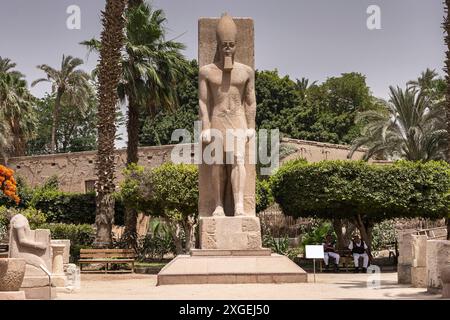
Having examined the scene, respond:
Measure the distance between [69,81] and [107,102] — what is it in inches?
1116

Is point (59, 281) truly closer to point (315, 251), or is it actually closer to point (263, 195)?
point (315, 251)

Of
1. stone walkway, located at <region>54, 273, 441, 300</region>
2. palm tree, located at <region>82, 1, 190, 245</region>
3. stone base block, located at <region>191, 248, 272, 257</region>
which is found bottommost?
stone walkway, located at <region>54, 273, 441, 300</region>

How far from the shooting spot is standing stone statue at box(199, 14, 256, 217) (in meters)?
13.1

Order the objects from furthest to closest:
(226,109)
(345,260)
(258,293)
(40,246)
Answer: (345,260) < (226,109) < (40,246) < (258,293)

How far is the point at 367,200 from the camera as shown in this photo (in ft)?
70.4

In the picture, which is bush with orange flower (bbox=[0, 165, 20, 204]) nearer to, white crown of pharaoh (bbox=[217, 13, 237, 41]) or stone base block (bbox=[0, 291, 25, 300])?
white crown of pharaoh (bbox=[217, 13, 237, 41])

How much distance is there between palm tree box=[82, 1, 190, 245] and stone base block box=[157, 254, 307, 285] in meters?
13.2

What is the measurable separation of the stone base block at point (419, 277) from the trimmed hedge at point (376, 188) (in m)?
8.23

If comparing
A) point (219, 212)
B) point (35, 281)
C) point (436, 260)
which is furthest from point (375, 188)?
point (35, 281)

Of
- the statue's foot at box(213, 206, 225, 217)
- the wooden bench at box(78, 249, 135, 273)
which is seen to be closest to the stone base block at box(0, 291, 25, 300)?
the statue's foot at box(213, 206, 225, 217)

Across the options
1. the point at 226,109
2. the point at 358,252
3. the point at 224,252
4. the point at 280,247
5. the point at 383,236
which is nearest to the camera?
the point at 224,252

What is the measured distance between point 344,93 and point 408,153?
24.3m

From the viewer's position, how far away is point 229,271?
12.1 meters

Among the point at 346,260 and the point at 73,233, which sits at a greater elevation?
the point at 73,233
